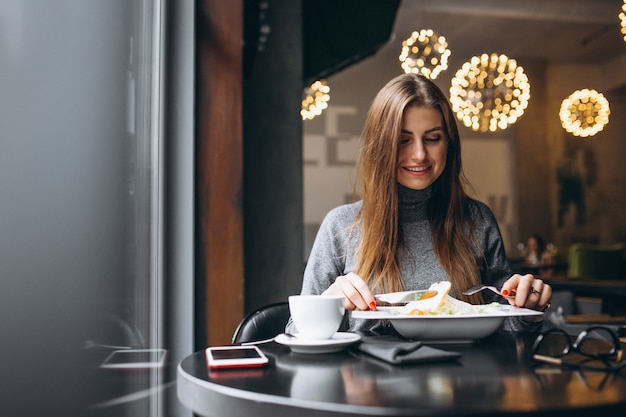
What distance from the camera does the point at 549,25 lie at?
7.27 meters

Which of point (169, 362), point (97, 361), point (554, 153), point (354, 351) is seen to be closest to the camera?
point (354, 351)

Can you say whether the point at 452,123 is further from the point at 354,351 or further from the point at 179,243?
the point at 179,243

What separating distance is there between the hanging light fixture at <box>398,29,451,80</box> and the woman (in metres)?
3.26

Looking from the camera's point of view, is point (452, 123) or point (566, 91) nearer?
point (452, 123)

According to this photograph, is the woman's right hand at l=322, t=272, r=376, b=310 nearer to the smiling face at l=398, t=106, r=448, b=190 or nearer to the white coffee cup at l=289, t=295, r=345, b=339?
the white coffee cup at l=289, t=295, r=345, b=339

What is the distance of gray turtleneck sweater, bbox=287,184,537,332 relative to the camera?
1.53m

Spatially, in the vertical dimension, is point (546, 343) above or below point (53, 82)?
below

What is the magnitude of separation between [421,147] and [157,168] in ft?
3.96

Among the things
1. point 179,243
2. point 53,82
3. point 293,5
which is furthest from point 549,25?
point 53,82

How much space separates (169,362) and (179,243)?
47cm

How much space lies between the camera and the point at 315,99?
12.5 ft

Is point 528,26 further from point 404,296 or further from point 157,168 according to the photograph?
point 404,296

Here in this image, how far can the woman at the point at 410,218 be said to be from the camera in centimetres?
149

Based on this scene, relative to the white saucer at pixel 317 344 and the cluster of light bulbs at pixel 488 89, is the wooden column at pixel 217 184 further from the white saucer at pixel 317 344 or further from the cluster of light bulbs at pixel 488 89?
the cluster of light bulbs at pixel 488 89
